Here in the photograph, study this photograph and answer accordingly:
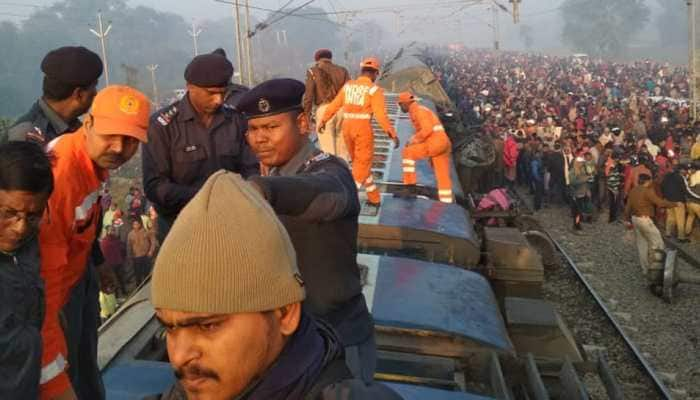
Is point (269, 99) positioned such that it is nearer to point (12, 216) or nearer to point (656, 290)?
point (12, 216)

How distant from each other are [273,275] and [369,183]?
548 cm

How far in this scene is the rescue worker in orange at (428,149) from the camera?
302 inches

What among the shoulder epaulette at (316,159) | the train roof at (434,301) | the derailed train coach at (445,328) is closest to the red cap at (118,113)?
the shoulder epaulette at (316,159)

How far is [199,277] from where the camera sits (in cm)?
120

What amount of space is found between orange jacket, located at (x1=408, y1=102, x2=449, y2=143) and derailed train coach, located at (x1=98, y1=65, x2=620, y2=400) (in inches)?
85.0

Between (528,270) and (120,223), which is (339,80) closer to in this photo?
(528,270)

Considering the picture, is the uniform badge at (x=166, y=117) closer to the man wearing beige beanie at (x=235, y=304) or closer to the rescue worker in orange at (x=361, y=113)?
the man wearing beige beanie at (x=235, y=304)

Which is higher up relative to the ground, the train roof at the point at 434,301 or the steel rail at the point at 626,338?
the train roof at the point at 434,301

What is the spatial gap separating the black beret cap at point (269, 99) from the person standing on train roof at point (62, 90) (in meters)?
0.84

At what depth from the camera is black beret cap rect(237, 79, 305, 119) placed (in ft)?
8.08

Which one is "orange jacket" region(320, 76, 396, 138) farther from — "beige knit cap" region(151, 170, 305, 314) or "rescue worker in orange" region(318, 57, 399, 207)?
"beige knit cap" region(151, 170, 305, 314)

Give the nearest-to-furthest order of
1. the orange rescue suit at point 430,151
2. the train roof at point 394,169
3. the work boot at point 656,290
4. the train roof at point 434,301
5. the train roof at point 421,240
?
1. the train roof at point 434,301
2. the train roof at point 421,240
3. the orange rescue suit at point 430,151
4. the train roof at point 394,169
5. the work boot at point 656,290

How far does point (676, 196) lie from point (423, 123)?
5.43m

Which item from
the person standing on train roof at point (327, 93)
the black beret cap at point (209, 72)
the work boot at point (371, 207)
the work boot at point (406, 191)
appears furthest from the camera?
the person standing on train roof at point (327, 93)
